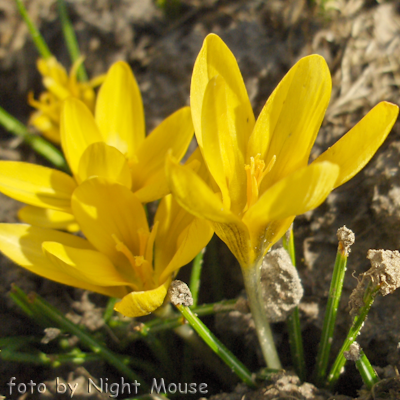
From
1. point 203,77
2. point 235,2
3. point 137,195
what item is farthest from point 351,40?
point 137,195

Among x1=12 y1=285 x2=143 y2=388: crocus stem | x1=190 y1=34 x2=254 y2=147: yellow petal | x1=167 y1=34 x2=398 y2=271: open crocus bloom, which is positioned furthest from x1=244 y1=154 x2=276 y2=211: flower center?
x1=12 y1=285 x2=143 y2=388: crocus stem

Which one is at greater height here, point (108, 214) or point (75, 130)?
point (75, 130)

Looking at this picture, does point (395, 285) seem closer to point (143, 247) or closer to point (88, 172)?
point (143, 247)

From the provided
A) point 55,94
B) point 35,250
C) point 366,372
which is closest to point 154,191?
point 35,250

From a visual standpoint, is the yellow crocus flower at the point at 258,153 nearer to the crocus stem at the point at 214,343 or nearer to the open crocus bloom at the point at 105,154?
the crocus stem at the point at 214,343

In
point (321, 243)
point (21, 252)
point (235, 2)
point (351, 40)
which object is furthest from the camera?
point (235, 2)

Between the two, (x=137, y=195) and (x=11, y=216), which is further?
(x=11, y=216)

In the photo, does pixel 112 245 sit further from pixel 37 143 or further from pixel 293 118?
pixel 37 143
